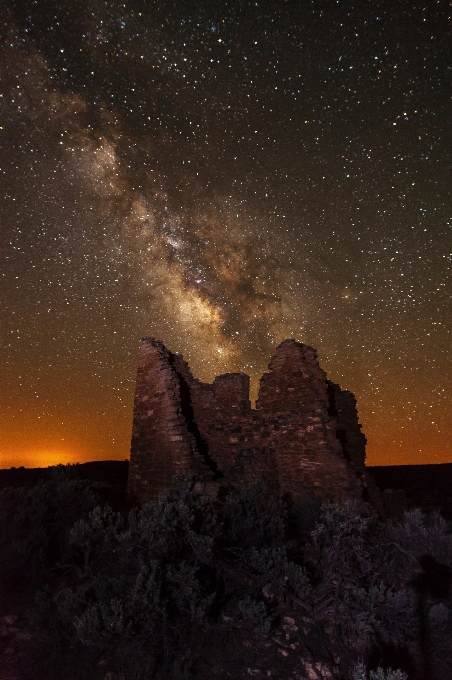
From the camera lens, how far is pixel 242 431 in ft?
35.1

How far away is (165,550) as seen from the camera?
18.6 feet

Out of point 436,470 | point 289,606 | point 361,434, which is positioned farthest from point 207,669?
point 436,470

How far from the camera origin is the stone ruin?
9.12 m

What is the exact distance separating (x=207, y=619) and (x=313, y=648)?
1.68 m

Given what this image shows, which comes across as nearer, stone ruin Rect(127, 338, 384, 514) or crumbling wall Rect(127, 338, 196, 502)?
crumbling wall Rect(127, 338, 196, 502)

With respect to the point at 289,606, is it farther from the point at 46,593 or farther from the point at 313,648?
the point at 46,593

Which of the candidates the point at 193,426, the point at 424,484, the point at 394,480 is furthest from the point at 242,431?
the point at 394,480

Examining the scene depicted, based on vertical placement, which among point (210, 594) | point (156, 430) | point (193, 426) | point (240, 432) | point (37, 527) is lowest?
point (210, 594)

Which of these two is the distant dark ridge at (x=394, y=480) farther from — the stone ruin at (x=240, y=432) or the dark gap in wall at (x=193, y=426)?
the stone ruin at (x=240, y=432)

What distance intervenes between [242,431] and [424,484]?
95.1 feet

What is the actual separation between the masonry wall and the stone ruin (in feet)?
0.08

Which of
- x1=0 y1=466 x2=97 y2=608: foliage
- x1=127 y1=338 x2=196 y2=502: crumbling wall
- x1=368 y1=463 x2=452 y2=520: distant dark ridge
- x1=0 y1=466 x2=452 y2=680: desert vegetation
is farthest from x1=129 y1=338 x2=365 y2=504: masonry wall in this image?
x1=368 y1=463 x2=452 y2=520: distant dark ridge

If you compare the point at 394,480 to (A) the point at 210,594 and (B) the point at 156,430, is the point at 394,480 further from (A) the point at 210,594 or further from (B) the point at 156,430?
(A) the point at 210,594

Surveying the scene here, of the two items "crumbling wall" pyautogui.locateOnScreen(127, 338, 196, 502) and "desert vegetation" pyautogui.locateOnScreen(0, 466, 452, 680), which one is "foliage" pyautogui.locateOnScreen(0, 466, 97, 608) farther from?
"crumbling wall" pyautogui.locateOnScreen(127, 338, 196, 502)
